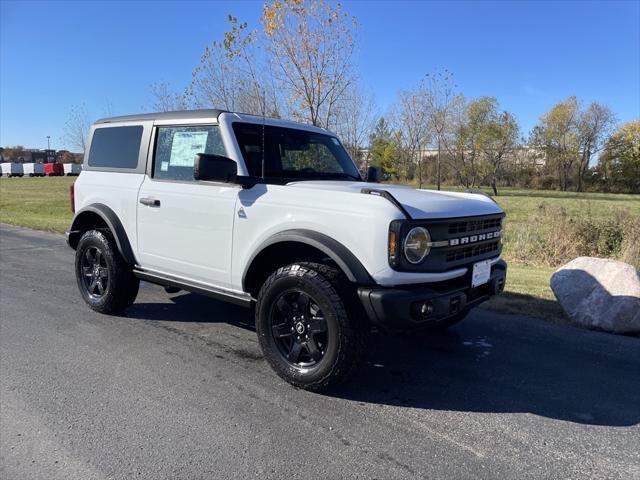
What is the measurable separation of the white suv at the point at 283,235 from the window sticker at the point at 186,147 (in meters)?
0.01

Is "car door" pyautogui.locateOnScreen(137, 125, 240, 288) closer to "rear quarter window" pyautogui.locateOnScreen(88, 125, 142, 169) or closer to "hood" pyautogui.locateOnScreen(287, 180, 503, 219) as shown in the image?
"rear quarter window" pyautogui.locateOnScreen(88, 125, 142, 169)

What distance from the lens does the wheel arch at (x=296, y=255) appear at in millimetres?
3422

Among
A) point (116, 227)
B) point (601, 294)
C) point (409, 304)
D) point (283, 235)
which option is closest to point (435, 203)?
point (409, 304)

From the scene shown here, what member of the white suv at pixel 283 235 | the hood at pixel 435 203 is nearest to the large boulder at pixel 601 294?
the white suv at pixel 283 235

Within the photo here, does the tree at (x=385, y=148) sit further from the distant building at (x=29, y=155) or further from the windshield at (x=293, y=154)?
the distant building at (x=29, y=155)

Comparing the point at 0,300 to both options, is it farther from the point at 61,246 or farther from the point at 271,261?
the point at 61,246

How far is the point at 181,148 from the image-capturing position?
4.72 meters

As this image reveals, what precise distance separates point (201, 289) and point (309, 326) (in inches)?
49.2

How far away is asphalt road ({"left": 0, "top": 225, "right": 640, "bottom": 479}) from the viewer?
110 inches

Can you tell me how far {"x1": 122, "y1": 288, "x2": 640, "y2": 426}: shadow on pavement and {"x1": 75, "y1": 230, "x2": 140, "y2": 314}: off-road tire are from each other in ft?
0.86

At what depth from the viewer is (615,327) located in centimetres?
527

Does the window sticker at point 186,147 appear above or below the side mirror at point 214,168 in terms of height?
above

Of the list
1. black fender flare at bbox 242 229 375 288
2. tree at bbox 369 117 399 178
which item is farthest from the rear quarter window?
tree at bbox 369 117 399 178

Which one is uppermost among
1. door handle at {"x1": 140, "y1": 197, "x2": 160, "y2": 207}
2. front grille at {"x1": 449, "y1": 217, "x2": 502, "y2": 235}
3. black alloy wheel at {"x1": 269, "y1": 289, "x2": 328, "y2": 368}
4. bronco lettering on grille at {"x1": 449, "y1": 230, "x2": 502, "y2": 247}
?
door handle at {"x1": 140, "y1": 197, "x2": 160, "y2": 207}
